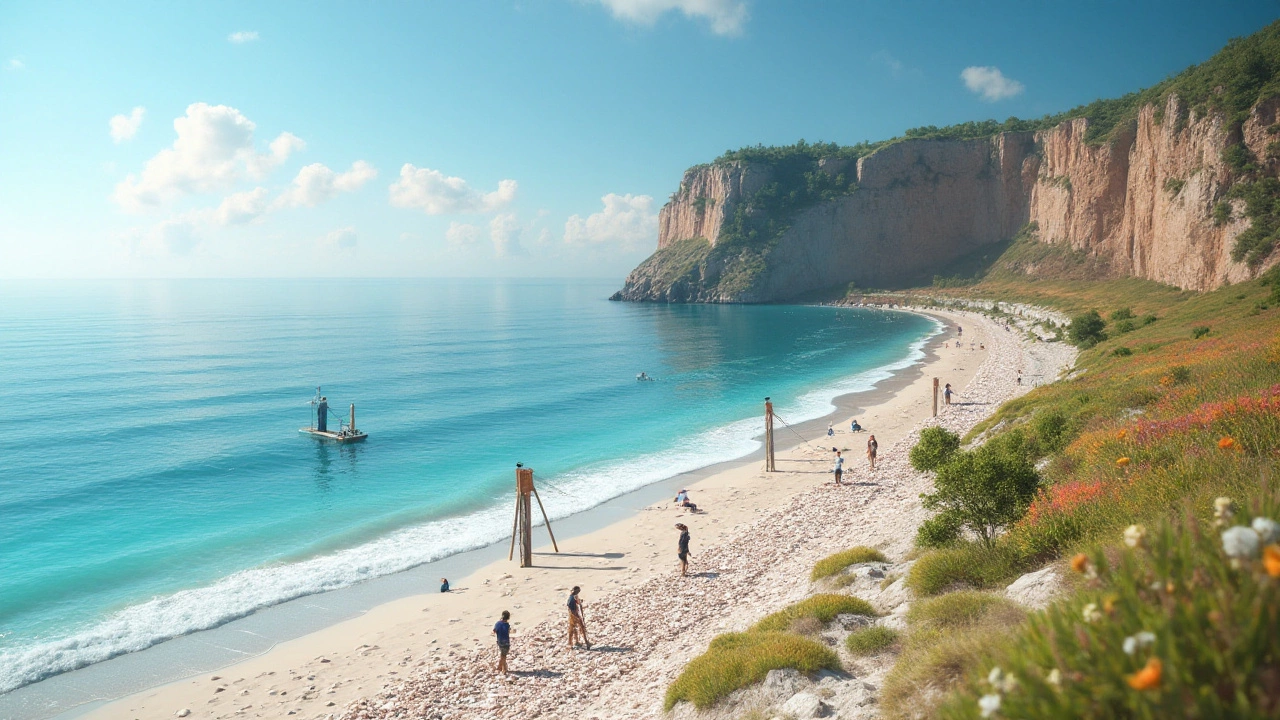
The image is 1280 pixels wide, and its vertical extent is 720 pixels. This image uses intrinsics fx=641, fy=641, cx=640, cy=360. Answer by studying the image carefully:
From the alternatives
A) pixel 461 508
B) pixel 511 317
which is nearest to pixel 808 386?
pixel 461 508

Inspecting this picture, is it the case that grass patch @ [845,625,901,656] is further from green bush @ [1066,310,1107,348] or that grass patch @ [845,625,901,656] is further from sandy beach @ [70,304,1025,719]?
green bush @ [1066,310,1107,348]

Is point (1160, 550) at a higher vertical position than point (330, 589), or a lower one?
higher

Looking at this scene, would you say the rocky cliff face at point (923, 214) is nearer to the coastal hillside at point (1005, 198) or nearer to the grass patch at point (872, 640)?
the coastal hillside at point (1005, 198)

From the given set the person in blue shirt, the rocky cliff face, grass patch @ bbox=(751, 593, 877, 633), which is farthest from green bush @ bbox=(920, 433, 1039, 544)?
the rocky cliff face

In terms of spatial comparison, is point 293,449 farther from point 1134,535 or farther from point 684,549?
point 1134,535

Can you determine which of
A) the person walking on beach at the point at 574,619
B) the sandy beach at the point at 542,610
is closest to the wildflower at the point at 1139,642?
the sandy beach at the point at 542,610

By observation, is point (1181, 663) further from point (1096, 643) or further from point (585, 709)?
point (585, 709)
